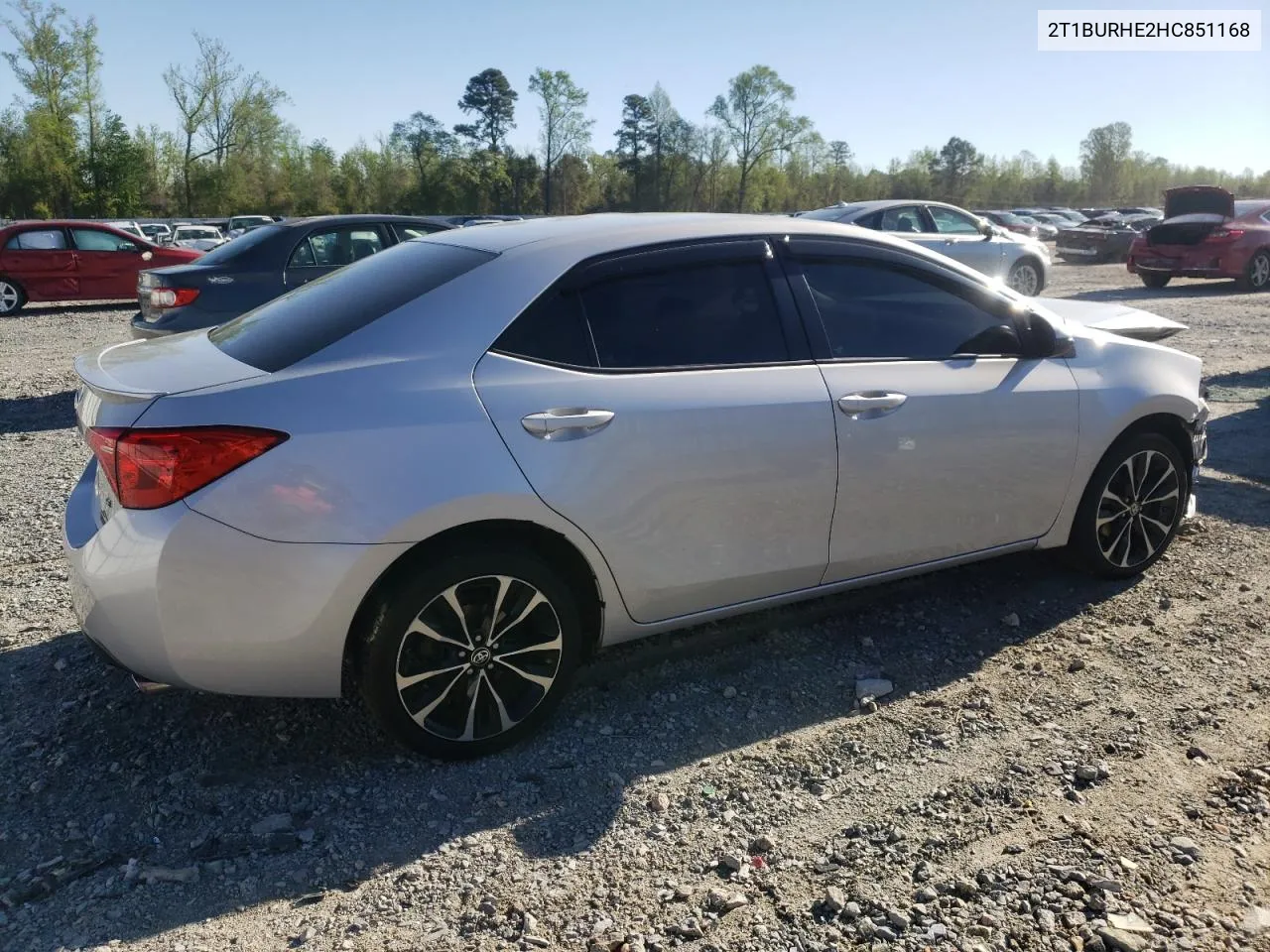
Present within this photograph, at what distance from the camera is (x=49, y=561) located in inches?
188

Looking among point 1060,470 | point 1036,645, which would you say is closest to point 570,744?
point 1036,645

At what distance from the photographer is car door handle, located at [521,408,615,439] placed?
9.87 feet

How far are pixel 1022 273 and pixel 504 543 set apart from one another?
50.5 feet

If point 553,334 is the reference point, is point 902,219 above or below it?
above

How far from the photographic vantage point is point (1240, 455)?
6.68 meters

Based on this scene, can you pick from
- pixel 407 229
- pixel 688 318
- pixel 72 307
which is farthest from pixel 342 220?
pixel 72 307

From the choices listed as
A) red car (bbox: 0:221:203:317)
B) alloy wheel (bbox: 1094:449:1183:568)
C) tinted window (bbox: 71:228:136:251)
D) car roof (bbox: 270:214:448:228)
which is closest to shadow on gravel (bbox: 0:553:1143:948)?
alloy wheel (bbox: 1094:449:1183:568)

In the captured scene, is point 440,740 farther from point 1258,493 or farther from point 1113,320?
point 1258,493

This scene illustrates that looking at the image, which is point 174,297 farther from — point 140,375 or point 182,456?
point 182,456

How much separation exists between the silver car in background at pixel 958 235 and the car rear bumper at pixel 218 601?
11657 mm

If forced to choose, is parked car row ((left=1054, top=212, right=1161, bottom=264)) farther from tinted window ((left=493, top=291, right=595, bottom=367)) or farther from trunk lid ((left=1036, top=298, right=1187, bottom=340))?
tinted window ((left=493, top=291, right=595, bottom=367))

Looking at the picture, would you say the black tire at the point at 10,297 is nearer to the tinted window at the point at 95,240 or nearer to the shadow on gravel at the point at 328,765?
the tinted window at the point at 95,240

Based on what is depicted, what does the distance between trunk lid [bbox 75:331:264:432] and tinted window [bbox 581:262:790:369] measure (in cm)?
109

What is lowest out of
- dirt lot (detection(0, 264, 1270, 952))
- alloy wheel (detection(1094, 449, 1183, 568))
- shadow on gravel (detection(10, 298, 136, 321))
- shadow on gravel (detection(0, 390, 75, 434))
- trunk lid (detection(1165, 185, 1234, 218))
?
dirt lot (detection(0, 264, 1270, 952))
